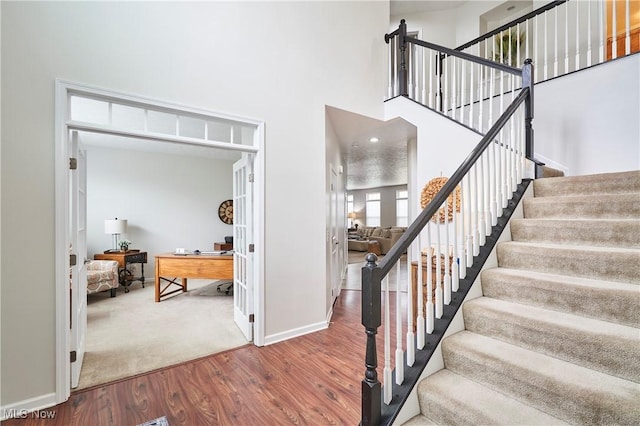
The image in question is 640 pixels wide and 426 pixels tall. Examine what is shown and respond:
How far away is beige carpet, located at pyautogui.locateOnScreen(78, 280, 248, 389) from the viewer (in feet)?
8.24

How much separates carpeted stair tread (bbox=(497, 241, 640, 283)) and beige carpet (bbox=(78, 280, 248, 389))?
2591mm

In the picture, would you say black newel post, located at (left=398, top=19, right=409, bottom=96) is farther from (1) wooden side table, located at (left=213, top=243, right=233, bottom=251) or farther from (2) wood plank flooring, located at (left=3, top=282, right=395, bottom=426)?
(1) wooden side table, located at (left=213, top=243, right=233, bottom=251)

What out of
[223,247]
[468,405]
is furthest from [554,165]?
[223,247]

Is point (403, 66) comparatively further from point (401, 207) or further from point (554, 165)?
point (401, 207)

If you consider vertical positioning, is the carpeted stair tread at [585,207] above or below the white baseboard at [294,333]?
above

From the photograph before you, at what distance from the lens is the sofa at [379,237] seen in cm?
977

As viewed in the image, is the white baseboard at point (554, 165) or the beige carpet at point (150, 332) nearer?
the beige carpet at point (150, 332)

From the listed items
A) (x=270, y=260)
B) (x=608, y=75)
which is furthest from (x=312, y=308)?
(x=608, y=75)

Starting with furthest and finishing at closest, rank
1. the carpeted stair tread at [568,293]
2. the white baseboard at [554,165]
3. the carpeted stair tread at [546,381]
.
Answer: the white baseboard at [554,165] → the carpeted stair tread at [568,293] → the carpeted stair tread at [546,381]

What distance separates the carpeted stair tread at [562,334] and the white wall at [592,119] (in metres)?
2.78

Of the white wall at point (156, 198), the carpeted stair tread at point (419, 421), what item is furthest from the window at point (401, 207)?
the carpeted stair tread at point (419, 421)

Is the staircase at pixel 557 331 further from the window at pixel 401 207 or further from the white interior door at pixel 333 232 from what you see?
the window at pixel 401 207

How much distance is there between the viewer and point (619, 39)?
3.81 meters

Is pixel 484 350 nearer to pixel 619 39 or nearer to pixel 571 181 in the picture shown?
pixel 571 181
